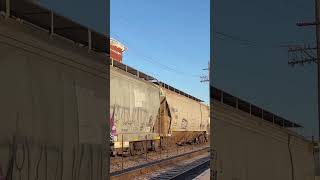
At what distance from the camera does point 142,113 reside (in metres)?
26.2

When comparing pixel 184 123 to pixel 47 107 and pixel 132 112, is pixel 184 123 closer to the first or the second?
pixel 132 112

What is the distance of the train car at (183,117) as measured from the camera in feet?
115

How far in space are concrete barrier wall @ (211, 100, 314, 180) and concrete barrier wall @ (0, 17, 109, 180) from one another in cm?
419

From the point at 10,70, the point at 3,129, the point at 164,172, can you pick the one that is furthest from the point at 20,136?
the point at 164,172

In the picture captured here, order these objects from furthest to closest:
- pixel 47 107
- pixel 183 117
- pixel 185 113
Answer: pixel 185 113 → pixel 183 117 → pixel 47 107

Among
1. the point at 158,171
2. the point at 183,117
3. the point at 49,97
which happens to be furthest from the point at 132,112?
the point at 49,97

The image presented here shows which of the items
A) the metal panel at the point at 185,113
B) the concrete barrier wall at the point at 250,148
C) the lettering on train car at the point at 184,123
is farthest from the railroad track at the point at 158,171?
the lettering on train car at the point at 184,123

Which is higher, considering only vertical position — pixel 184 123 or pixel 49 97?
pixel 49 97

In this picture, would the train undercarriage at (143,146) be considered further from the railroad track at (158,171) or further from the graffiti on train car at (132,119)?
the railroad track at (158,171)

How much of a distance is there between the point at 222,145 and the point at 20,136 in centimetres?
658

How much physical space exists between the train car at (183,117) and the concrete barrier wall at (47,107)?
84.8 feet

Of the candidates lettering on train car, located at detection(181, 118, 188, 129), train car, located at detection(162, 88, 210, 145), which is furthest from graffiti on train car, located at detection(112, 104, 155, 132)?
lettering on train car, located at detection(181, 118, 188, 129)

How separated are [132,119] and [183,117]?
16201 mm

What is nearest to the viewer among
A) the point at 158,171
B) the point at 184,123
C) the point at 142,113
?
the point at 158,171
